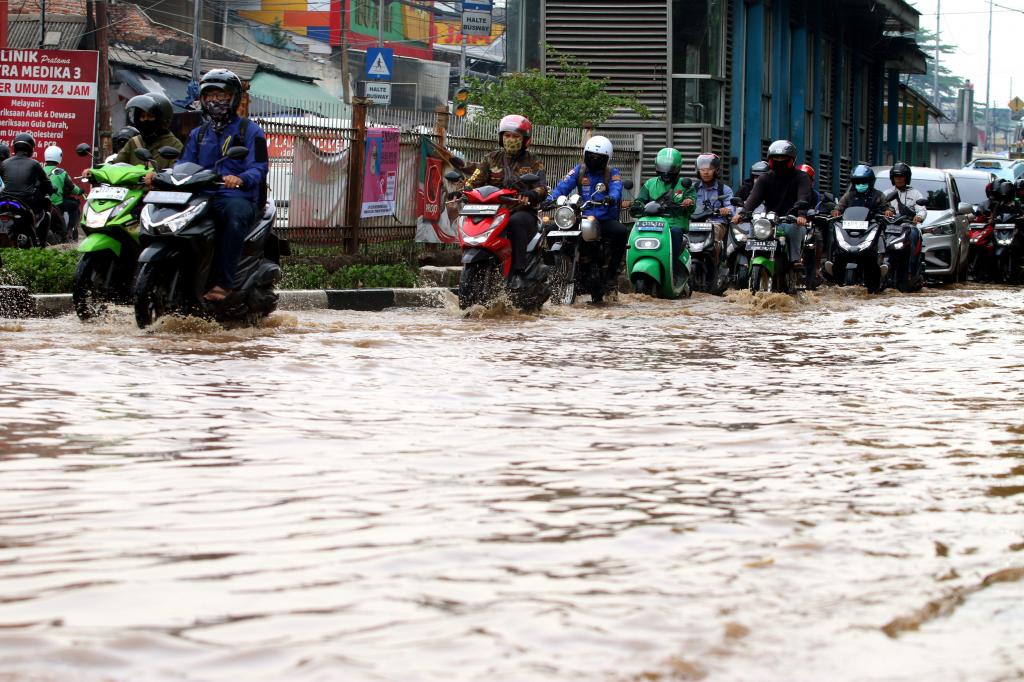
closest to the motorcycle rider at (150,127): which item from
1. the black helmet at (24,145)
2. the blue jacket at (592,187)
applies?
the blue jacket at (592,187)

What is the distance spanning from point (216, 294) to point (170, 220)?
2.15 ft

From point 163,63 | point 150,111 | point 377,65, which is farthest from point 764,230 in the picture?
point 163,63

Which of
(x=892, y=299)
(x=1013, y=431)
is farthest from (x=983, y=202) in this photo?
(x=1013, y=431)

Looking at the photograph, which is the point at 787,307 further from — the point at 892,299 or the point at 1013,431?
the point at 1013,431

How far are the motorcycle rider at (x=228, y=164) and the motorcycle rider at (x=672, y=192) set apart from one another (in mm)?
5725

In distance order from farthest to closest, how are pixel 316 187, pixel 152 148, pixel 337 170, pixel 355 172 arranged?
1. pixel 355 172
2. pixel 337 170
3. pixel 316 187
4. pixel 152 148

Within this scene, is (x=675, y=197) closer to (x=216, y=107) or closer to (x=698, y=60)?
(x=216, y=107)

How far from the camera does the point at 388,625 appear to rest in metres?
3.14

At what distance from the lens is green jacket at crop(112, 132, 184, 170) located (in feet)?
35.0

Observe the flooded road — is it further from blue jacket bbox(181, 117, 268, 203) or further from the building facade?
the building facade

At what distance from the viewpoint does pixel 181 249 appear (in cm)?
982

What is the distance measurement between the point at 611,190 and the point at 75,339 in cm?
648

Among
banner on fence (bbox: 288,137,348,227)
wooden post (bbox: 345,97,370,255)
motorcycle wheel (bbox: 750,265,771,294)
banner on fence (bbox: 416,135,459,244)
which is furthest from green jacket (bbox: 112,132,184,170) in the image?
banner on fence (bbox: 416,135,459,244)

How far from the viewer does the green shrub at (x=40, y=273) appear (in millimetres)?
12266
